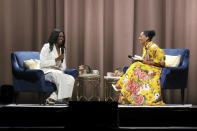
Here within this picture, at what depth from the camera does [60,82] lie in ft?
17.9

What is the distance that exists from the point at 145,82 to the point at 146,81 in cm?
2

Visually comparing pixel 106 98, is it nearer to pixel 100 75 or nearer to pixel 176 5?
pixel 100 75

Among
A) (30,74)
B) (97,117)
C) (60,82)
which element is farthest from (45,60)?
(97,117)

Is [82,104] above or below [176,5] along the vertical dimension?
below

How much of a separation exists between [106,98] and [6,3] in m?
2.51

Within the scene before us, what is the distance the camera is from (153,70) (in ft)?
18.1

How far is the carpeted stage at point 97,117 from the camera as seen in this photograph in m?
2.68

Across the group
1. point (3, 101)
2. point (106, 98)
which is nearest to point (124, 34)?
point (106, 98)

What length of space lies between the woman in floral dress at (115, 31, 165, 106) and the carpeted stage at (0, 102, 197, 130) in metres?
2.37

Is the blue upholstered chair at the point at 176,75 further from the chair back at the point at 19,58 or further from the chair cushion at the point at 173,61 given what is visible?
the chair back at the point at 19,58

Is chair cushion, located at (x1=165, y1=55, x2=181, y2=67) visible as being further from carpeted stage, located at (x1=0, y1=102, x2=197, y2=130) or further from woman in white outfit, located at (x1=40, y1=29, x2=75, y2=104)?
carpeted stage, located at (x1=0, y1=102, x2=197, y2=130)

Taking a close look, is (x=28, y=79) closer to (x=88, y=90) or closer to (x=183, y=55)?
(x=88, y=90)

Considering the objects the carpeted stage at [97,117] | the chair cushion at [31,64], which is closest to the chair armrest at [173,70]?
the chair cushion at [31,64]

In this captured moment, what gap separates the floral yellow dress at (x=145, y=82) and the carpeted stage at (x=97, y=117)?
2.37 metres
